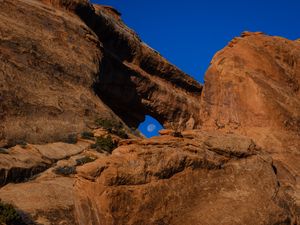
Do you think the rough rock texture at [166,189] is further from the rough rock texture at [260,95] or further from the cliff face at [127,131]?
the rough rock texture at [260,95]

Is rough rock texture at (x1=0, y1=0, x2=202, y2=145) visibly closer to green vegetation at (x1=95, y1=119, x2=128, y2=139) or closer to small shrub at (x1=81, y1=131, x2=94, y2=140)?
small shrub at (x1=81, y1=131, x2=94, y2=140)

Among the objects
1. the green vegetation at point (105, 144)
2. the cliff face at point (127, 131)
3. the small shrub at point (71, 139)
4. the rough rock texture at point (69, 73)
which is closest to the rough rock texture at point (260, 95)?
the cliff face at point (127, 131)

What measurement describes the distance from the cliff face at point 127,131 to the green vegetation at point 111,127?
98 mm

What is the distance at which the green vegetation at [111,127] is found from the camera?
30281mm

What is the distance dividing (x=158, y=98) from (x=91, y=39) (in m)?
12.4

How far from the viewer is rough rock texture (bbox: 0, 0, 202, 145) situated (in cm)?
2647

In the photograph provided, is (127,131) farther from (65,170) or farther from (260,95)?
(65,170)

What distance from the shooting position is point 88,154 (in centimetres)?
2500

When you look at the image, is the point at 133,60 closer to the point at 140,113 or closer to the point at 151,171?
the point at 140,113

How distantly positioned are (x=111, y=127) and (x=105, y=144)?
149 inches

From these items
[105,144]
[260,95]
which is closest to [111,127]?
[105,144]

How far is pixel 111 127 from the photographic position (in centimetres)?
3073

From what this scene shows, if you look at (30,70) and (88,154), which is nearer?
(88,154)

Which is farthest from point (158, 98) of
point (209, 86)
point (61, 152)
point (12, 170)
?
point (12, 170)
